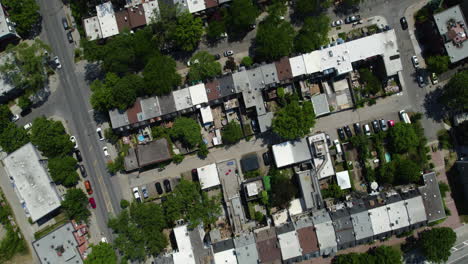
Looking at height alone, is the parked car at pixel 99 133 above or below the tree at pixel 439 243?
above

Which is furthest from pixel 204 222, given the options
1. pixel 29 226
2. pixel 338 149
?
pixel 29 226

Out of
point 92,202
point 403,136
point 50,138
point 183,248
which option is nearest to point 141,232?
point 183,248

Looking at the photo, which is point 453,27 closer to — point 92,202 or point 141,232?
point 141,232

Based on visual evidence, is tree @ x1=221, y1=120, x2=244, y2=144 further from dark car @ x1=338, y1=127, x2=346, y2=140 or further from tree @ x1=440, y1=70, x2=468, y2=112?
tree @ x1=440, y1=70, x2=468, y2=112

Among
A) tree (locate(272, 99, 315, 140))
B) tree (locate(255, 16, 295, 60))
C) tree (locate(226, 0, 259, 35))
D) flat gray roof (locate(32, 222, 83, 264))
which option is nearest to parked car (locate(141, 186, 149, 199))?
flat gray roof (locate(32, 222, 83, 264))

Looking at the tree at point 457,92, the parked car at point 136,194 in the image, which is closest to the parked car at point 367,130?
the tree at point 457,92

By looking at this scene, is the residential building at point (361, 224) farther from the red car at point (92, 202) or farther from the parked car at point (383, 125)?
the red car at point (92, 202)
